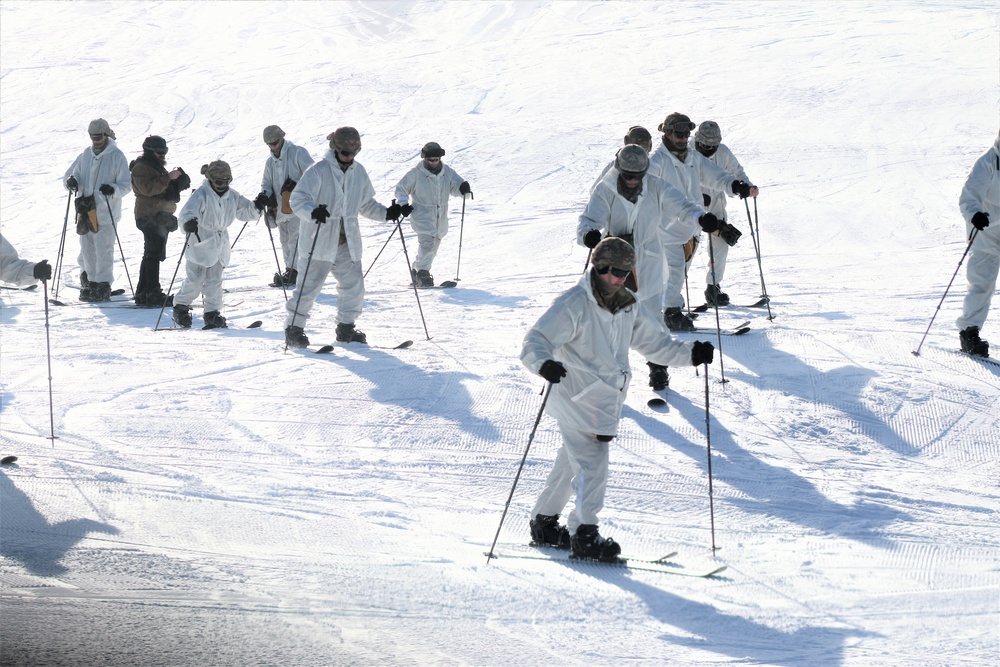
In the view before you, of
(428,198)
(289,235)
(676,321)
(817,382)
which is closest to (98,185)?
(289,235)

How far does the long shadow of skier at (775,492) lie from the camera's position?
6.70m

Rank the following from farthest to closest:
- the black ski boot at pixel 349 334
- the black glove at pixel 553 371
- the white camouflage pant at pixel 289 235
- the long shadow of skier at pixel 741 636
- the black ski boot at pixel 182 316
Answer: the white camouflage pant at pixel 289 235 < the black ski boot at pixel 182 316 < the black ski boot at pixel 349 334 < the black glove at pixel 553 371 < the long shadow of skier at pixel 741 636

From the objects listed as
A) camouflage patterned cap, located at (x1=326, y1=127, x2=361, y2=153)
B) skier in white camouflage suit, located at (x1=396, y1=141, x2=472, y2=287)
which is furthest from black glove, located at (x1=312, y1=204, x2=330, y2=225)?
skier in white camouflage suit, located at (x1=396, y1=141, x2=472, y2=287)

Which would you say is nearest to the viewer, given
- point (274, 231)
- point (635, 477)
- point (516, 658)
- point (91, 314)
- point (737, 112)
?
point (516, 658)

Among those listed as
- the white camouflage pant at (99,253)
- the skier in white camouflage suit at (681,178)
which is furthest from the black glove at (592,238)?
the white camouflage pant at (99,253)

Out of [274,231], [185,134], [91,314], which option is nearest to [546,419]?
[91,314]

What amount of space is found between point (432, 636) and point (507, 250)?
10.6 m

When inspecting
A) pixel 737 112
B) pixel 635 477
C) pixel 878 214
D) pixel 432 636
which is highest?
pixel 737 112

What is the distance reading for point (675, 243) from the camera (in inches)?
384

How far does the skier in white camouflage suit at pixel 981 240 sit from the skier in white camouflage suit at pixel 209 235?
6699mm

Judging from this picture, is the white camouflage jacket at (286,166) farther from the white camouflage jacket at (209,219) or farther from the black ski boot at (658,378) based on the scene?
the black ski boot at (658,378)

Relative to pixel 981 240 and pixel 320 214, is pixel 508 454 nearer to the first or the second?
pixel 320 214

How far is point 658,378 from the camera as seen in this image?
29.0 feet

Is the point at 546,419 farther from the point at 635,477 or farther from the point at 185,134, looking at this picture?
the point at 185,134
